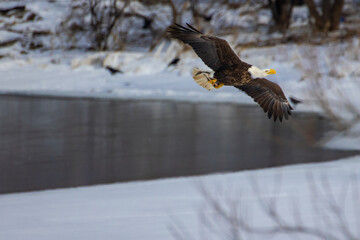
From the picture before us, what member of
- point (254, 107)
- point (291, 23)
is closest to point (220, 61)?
point (254, 107)

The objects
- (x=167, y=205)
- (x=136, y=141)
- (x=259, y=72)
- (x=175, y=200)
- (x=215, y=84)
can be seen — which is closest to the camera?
(x=259, y=72)

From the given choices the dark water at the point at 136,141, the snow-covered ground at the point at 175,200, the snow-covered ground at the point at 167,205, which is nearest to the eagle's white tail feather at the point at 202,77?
the snow-covered ground at the point at 175,200

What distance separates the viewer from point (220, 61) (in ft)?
13.3

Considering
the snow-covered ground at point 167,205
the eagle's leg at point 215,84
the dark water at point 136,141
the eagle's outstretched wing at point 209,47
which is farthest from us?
the dark water at point 136,141

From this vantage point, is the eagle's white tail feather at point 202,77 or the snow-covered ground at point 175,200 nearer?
the eagle's white tail feather at point 202,77

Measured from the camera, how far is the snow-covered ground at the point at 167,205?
18.1ft

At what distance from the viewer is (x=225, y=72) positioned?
3885mm

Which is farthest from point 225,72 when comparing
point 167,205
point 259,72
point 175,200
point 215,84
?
point 175,200

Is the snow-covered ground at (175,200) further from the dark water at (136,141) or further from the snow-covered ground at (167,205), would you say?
the dark water at (136,141)

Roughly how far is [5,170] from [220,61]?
4858 mm

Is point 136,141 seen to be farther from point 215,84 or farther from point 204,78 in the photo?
point 215,84

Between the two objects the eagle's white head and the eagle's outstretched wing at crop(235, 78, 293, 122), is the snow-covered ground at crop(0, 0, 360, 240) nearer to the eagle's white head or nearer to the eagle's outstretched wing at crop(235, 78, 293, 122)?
the eagle's outstretched wing at crop(235, 78, 293, 122)

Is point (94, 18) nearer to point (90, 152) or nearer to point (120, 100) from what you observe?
point (120, 100)

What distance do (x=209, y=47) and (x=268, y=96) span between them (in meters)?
0.48
